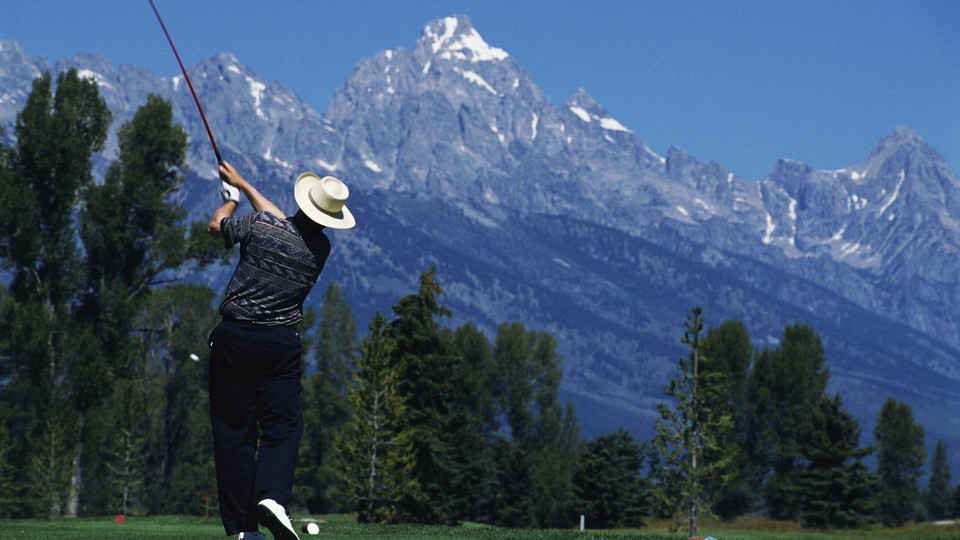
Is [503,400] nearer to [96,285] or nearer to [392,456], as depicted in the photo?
[392,456]

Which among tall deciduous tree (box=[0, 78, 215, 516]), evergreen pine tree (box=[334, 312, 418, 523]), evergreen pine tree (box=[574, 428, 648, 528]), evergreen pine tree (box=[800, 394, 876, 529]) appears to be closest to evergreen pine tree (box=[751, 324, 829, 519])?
evergreen pine tree (box=[574, 428, 648, 528])

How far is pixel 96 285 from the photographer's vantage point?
5547cm

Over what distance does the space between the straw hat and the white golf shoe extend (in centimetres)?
255

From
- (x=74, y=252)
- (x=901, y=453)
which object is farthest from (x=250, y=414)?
(x=901, y=453)

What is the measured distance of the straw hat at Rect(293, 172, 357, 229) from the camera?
13078 millimetres

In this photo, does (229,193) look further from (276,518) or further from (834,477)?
(834,477)

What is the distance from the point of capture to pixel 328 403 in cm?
10919

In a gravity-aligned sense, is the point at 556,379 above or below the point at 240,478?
above

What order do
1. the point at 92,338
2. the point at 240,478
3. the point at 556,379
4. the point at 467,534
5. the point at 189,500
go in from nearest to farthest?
the point at 240,478
the point at 467,534
the point at 92,338
the point at 189,500
the point at 556,379

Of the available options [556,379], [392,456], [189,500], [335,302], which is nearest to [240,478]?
[392,456]

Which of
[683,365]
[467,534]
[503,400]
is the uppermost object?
[503,400]

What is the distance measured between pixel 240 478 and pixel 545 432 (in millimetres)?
133289

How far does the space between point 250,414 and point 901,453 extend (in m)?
145

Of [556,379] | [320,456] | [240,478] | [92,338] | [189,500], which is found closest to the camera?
[240,478]
